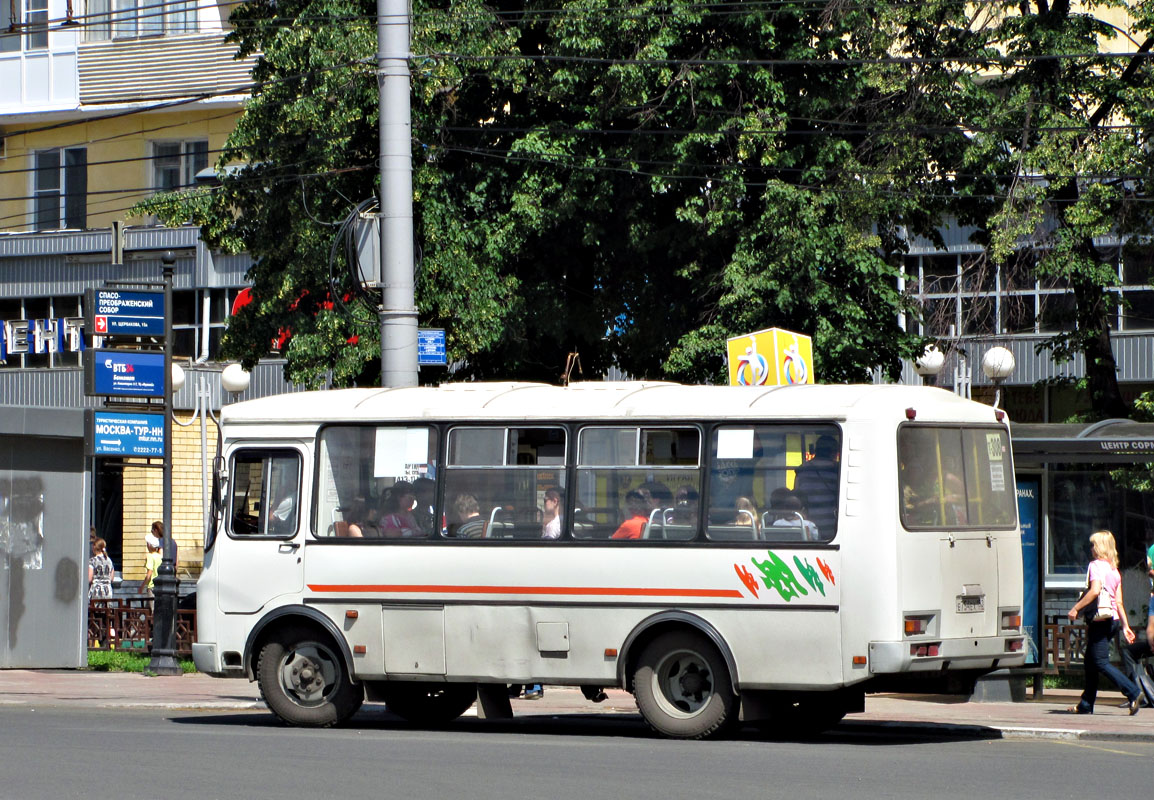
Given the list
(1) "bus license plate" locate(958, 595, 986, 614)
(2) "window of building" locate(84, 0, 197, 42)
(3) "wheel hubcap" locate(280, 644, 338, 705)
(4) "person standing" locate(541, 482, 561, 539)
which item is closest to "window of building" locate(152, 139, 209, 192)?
(2) "window of building" locate(84, 0, 197, 42)

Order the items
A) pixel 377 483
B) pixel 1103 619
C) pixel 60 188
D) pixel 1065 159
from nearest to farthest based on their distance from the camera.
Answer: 1. pixel 377 483
2. pixel 1103 619
3. pixel 1065 159
4. pixel 60 188

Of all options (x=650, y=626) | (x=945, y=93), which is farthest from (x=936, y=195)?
(x=650, y=626)

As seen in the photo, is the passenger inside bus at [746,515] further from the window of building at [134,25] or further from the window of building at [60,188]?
the window of building at [60,188]

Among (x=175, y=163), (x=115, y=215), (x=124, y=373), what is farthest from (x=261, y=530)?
(x=115, y=215)

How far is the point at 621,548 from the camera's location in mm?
14117

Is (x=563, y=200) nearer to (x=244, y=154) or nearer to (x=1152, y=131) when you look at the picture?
(x=244, y=154)

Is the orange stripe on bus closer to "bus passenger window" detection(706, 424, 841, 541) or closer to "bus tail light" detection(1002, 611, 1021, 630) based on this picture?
"bus passenger window" detection(706, 424, 841, 541)

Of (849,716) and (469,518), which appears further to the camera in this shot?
(849,716)

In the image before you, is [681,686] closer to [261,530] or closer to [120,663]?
[261,530]

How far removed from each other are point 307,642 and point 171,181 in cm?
2688

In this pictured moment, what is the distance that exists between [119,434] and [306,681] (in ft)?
30.1

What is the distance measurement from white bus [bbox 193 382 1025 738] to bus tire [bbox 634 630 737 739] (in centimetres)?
2

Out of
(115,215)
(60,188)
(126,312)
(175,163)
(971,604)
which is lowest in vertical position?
(971,604)

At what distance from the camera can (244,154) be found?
88.0 ft
